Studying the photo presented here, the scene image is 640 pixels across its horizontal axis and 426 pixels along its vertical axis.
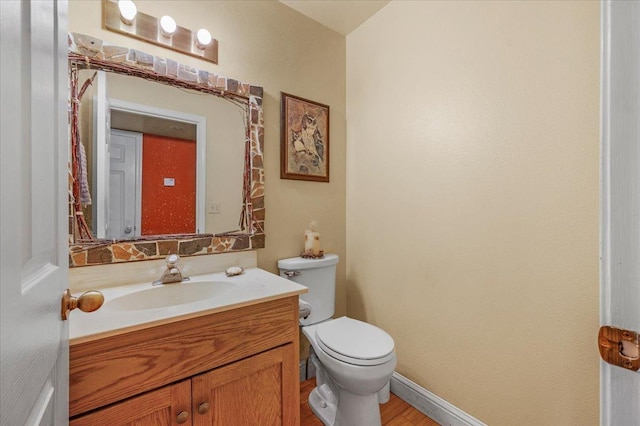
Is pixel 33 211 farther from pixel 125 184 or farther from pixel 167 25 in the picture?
pixel 167 25

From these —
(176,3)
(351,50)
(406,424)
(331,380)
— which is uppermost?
(351,50)

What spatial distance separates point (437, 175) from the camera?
59.8 inches

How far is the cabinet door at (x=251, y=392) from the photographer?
94 centimetres

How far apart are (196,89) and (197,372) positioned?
1.30m

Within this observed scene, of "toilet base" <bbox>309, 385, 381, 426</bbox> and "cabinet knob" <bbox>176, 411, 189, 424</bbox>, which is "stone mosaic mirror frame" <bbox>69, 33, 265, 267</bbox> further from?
"toilet base" <bbox>309, 385, 381, 426</bbox>

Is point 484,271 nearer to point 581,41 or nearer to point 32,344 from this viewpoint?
point 581,41

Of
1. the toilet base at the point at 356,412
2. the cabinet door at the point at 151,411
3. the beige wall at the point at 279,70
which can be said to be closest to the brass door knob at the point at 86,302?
the cabinet door at the point at 151,411

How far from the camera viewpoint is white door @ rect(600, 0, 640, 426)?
45 centimetres

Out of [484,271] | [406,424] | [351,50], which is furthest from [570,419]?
[351,50]

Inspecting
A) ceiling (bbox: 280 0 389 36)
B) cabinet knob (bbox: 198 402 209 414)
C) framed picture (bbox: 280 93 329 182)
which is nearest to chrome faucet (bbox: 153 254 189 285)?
cabinet knob (bbox: 198 402 209 414)

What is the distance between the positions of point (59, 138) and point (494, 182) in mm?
1526

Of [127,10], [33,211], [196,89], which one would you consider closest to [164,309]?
[33,211]

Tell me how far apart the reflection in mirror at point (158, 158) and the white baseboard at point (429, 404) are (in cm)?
137

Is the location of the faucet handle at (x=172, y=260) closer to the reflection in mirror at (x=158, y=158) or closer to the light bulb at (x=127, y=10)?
the reflection in mirror at (x=158, y=158)
